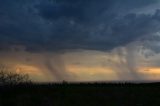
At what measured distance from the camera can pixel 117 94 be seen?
37719mm

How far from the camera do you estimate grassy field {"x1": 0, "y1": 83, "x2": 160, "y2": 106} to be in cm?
3616

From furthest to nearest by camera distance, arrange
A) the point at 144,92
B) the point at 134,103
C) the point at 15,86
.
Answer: the point at 15,86 < the point at 144,92 < the point at 134,103

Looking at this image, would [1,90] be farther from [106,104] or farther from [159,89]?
[159,89]

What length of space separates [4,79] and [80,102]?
9.17 meters

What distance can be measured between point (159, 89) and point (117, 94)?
508 cm

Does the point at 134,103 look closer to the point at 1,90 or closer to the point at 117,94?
the point at 117,94

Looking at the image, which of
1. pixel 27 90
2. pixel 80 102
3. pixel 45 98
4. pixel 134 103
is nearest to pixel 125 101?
pixel 134 103

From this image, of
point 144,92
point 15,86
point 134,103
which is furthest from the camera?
point 15,86

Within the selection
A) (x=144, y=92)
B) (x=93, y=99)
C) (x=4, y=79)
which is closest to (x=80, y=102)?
(x=93, y=99)

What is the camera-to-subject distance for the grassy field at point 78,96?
3616 cm

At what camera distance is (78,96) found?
37.4 m

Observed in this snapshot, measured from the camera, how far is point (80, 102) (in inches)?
1431

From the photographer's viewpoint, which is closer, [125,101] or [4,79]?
[125,101]

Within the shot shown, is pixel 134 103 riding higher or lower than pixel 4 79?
lower
